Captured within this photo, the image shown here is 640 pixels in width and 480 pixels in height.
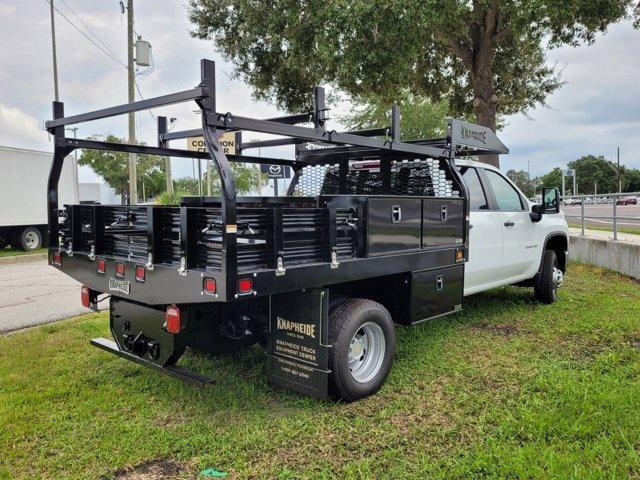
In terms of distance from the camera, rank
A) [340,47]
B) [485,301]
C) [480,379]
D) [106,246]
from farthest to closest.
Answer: [340,47] < [485,301] < [480,379] < [106,246]

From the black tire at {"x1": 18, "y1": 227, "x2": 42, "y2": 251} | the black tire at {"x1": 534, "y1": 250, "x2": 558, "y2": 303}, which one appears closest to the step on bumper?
the black tire at {"x1": 534, "y1": 250, "x2": 558, "y2": 303}

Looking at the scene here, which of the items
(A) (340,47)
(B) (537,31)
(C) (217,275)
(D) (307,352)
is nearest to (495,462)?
(D) (307,352)

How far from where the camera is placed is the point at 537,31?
11.2 metres

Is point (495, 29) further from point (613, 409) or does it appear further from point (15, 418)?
point (15, 418)

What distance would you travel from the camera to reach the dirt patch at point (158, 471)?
302 cm

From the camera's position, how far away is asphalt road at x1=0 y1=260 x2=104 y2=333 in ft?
23.0

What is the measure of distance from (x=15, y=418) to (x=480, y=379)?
11.5ft

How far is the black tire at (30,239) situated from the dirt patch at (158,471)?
1456cm

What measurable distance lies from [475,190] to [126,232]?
12.3 ft

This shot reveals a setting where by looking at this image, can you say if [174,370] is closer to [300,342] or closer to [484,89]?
[300,342]

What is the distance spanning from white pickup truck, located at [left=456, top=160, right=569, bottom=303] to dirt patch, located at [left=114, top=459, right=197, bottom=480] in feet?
11.5

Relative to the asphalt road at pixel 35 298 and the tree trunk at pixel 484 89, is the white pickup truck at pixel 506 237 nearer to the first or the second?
the tree trunk at pixel 484 89

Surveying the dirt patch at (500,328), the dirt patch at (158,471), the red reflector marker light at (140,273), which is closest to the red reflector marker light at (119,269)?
the red reflector marker light at (140,273)

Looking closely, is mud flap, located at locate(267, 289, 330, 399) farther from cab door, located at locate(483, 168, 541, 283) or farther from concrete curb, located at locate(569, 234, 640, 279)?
concrete curb, located at locate(569, 234, 640, 279)
